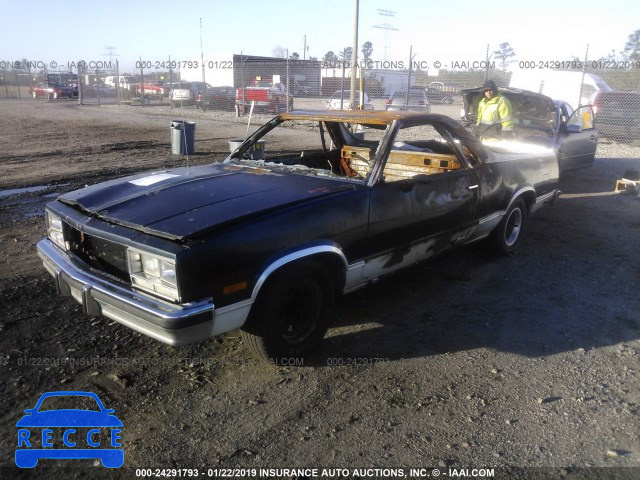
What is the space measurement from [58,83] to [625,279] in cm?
3957

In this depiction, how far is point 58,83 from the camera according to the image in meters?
36.1

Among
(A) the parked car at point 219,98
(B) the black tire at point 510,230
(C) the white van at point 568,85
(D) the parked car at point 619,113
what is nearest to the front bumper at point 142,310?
(B) the black tire at point 510,230

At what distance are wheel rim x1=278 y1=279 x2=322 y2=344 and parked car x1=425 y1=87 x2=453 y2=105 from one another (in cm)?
2185

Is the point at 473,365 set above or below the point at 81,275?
below

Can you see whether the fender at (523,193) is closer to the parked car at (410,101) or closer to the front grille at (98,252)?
the front grille at (98,252)

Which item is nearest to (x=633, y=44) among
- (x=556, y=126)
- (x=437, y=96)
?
(x=437, y=96)

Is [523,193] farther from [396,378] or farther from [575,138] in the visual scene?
[575,138]

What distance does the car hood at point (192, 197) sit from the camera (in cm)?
290

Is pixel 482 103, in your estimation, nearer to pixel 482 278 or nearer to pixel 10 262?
pixel 482 278

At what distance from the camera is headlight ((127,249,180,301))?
8.67ft

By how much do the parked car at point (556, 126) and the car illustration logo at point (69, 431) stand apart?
24.7 feet

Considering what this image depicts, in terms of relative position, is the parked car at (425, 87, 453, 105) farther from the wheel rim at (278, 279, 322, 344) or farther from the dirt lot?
the wheel rim at (278, 279, 322, 344)

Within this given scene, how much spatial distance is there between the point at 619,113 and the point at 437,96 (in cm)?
1122

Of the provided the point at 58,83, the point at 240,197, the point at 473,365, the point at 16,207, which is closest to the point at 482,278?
the point at 473,365
